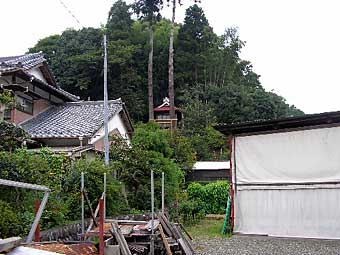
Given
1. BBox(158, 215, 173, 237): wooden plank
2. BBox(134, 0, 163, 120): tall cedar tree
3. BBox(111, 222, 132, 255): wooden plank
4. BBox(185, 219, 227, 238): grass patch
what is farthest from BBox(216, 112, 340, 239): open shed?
BBox(134, 0, 163, 120): tall cedar tree

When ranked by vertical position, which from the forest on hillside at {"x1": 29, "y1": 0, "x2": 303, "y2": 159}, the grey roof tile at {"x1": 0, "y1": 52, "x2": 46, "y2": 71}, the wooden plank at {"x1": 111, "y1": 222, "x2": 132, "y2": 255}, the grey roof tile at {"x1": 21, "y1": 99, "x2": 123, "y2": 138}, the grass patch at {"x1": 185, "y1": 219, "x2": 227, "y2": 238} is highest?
the forest on hillside at {"x1": 29, "y1": 0, "x2": 303, "y2": 159}

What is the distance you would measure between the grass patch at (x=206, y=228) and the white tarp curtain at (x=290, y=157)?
173 centimetres

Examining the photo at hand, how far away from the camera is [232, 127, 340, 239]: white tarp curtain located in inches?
421

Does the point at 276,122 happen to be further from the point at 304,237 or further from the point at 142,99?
the point at 142,99

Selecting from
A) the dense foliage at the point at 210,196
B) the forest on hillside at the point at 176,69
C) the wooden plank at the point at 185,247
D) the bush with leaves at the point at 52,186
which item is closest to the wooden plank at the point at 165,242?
the wooden plank at the point at 185,247

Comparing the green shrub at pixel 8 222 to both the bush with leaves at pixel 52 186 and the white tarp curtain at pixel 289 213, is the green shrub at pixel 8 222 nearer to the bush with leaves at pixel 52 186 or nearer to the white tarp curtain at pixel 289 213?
the bush with leaves at pixel 52 186

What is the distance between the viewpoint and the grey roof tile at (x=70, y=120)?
53.7ft

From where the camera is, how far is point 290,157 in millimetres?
11359

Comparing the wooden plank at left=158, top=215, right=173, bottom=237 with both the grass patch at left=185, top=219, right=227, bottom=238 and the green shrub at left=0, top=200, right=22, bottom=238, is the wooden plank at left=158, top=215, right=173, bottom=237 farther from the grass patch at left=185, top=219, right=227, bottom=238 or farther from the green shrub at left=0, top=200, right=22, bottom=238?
the grass patch at left=185, top=219, right=227, bottom=238

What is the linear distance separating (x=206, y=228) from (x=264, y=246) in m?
3.78

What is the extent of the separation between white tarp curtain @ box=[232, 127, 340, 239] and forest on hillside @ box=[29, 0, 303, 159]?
42.9ft

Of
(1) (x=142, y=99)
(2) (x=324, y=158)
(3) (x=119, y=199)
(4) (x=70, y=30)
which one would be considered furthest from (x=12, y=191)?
(4) (x=70, y=30)

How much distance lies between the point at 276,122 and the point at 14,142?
681cm

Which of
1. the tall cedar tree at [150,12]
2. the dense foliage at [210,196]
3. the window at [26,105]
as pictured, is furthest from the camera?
the tall cedar tree at [150,12]
